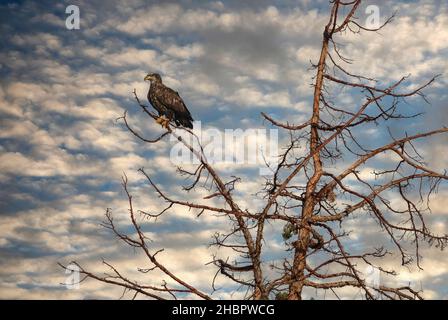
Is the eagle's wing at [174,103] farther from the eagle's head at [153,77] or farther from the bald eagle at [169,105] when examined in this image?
the eagle's head at [153,77]

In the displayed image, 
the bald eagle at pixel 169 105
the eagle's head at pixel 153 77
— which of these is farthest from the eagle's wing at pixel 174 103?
the eagle's head at pixel 153 77

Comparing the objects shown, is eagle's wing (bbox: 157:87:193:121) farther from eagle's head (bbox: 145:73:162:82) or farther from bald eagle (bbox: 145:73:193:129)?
eagle's head (bbox: 145:73:162:82)

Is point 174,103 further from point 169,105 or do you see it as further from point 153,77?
point 153,77

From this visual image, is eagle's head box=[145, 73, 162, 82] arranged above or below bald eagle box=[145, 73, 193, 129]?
above

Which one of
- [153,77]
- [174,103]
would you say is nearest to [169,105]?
[174,103]

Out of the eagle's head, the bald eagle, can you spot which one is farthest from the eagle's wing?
the eagle's head

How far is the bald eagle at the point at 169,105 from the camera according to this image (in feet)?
42.3

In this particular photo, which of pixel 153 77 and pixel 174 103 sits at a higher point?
pixel 153 77

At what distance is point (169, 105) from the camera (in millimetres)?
12961

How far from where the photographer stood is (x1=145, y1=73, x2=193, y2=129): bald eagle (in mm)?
12905

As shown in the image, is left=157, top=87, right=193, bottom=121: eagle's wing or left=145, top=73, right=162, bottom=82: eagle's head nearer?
left=157, top=87, right=193, bottom=121: eagle's wing
